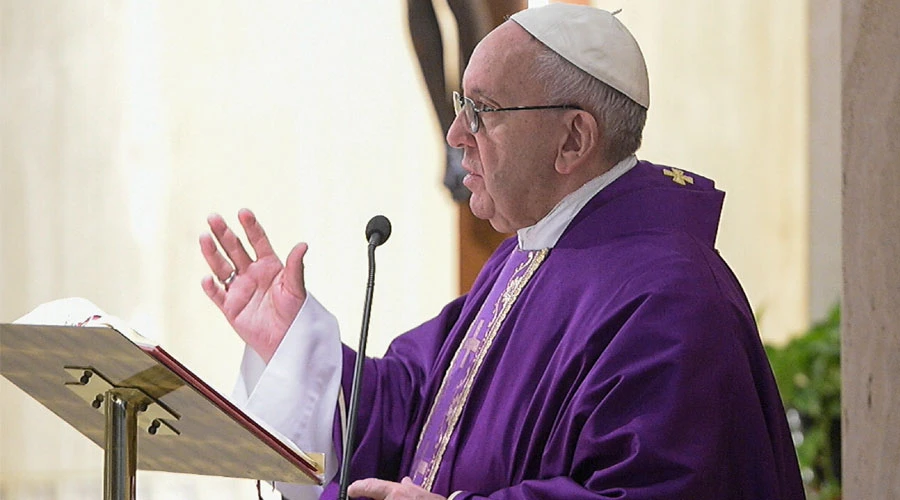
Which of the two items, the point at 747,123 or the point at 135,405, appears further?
the point at 747,123

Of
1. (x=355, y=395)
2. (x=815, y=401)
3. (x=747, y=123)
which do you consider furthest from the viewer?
(x=747, y=123)

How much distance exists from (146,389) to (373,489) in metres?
0.50

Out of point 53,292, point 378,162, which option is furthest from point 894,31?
point 53,292

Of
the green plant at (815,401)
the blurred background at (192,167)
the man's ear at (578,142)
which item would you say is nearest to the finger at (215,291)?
the man's ear at (578,142)

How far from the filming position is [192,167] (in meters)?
5.82

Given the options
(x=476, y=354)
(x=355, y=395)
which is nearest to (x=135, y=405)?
(x=355, y=395)

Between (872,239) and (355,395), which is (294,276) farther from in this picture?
(872,239)

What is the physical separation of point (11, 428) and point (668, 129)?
3.73 m

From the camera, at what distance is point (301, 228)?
19.4ft

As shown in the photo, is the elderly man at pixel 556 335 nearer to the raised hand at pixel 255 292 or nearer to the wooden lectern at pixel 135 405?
the raised hand at pixel 255 292

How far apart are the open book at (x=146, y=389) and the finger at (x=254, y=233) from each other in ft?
1.75

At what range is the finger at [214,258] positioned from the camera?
3188 millimetres

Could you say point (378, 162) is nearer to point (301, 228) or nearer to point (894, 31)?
point (301, 228)

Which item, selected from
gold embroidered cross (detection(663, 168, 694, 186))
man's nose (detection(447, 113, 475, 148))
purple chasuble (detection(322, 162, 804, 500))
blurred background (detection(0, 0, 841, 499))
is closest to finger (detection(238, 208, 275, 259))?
purple chasuble (detection(322, 162, 804, 500))
